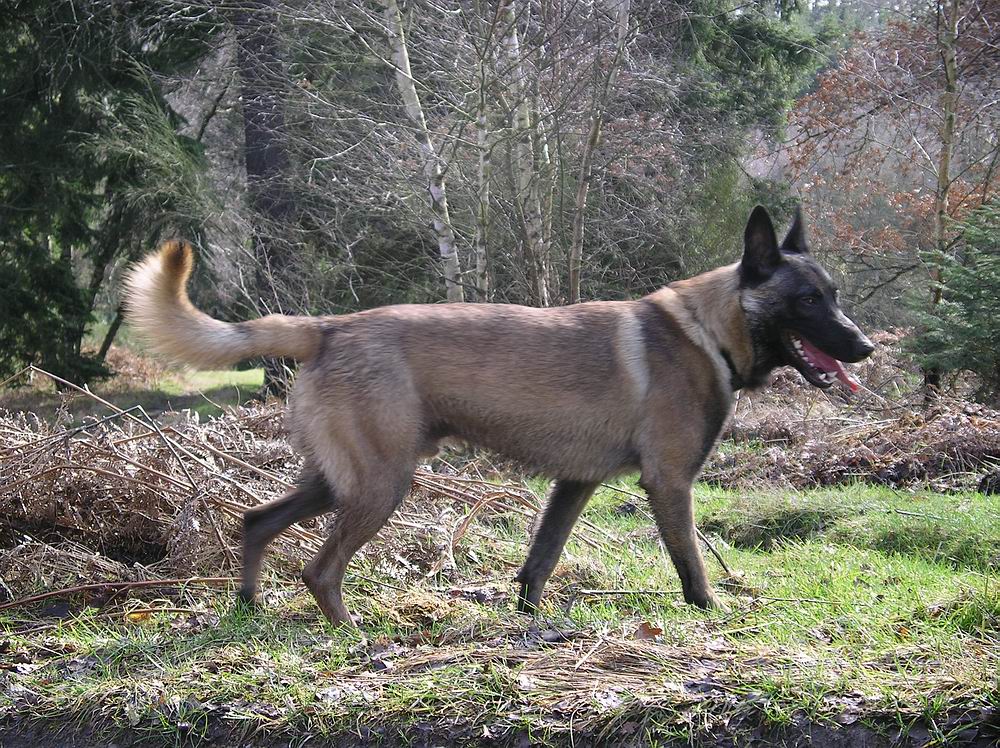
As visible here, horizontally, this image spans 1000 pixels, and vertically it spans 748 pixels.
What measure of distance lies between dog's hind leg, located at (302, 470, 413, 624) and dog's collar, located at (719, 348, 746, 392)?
1670 mm

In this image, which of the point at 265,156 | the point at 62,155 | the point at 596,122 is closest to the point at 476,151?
the point at 596,122

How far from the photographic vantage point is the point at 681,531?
4535 mm

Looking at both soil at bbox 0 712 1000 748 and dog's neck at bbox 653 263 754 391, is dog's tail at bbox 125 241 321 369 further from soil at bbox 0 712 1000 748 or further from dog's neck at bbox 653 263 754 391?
dog's neck at bbox 653 263 754 391

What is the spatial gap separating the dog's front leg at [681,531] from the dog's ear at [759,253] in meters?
1.13

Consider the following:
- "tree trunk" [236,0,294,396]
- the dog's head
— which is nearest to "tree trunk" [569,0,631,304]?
Result: "tree trunk" [236,0,294,396]

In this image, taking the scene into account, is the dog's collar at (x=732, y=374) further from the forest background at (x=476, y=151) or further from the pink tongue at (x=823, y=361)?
the forest background at (x=476, y=151)

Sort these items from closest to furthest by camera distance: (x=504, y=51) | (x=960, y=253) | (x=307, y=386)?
(x=307, y=386), (x=504, y=51), (x=960, y=253)

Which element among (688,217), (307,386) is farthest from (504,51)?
(307,386)

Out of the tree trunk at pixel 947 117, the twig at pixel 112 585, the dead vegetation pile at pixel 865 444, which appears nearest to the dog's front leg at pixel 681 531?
the twig at pixel 112 585

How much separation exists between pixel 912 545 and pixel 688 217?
8150mm

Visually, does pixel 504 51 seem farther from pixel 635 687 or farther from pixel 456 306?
pixel 635 687

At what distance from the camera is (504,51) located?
9.11m

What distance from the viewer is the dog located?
4.36 meters

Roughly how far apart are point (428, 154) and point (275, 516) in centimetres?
505
